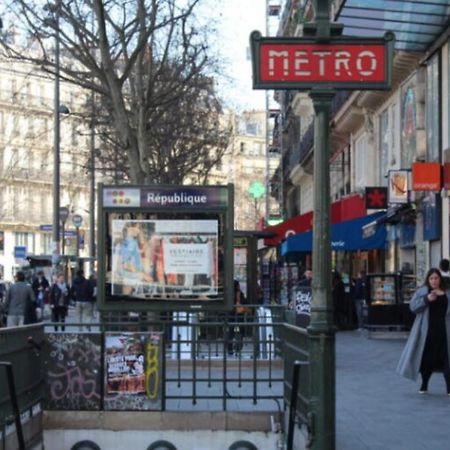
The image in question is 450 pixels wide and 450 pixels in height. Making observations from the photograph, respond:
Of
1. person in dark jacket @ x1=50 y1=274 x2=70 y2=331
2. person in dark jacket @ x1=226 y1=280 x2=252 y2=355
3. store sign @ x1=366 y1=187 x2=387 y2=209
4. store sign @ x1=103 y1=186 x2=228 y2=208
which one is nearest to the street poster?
store sign @ x1=103 y1=186 x2=228 y2=208

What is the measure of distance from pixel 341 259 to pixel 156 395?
29.5 meters

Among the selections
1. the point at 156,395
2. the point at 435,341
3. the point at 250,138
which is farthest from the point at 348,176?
the point at 250,138

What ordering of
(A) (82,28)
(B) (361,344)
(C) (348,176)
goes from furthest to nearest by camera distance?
(C) (348,176)
(A) (82,28)
(B) (361,344)

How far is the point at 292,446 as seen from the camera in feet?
28.4

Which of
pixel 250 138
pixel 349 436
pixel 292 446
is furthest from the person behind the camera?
pixel 250 138

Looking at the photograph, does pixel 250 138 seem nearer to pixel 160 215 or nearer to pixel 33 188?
pixel 33 188

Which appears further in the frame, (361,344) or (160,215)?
(361,344)

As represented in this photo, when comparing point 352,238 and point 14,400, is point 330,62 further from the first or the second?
point 352,238

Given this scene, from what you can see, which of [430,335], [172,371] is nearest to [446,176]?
[430,335]

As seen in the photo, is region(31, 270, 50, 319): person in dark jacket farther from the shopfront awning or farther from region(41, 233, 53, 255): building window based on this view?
region(41, 233, 53, 255): building window

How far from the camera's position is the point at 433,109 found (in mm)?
22984

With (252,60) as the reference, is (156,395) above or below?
below

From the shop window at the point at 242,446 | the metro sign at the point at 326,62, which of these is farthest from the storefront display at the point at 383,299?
the metro sign at the point at 326,62

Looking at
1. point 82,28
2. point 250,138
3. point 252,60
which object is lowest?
point 252,60
